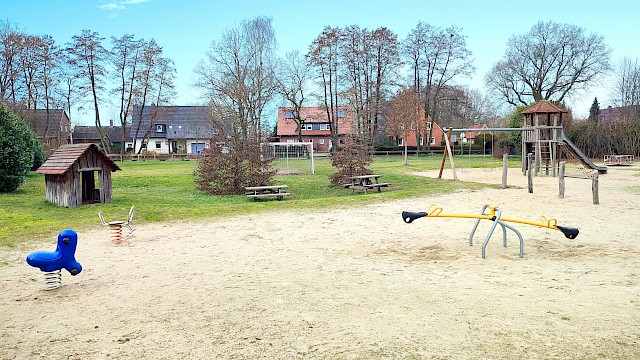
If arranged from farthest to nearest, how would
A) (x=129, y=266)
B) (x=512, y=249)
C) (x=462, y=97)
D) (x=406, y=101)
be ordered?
(x=462, y=97)
(x=406, y=101)
(x=512, y=249)
(x=129, y=266)

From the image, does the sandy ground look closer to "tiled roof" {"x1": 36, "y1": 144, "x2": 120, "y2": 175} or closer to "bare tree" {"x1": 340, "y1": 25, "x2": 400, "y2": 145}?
"tiled roof" {"x1": 36, "y1": 144, "x2": 120, "y2": 175}

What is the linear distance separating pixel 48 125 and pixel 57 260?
49413mm

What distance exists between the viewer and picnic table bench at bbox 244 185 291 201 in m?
16.9

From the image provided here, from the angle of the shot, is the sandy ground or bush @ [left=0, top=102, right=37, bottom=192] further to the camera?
bush @ [left=0, top=102, right=37, bottom=192]

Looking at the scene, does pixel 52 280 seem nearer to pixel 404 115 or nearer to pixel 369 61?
pixel 404 115

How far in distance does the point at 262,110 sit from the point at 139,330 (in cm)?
Result: 3884

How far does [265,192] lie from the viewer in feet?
59.6

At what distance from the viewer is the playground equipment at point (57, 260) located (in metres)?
6.09

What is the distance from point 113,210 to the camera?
13.4m

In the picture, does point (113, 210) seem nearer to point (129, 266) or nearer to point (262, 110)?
point (129, 266)

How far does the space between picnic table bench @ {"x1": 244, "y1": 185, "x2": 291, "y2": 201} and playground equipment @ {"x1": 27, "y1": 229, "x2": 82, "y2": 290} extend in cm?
1043

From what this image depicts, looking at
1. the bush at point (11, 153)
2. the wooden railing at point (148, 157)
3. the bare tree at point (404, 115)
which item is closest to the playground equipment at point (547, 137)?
the bare tree at point (404, 115)

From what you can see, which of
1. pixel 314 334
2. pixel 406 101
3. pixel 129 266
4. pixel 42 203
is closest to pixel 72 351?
pixel 314 334

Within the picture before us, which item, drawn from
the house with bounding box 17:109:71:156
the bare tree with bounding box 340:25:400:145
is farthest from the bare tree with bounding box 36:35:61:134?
the bare tree with bounding box 340:25:400:145
